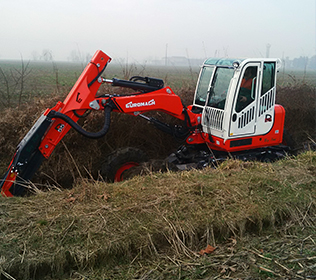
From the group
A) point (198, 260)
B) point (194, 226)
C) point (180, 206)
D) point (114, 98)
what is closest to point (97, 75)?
point (114, 98)

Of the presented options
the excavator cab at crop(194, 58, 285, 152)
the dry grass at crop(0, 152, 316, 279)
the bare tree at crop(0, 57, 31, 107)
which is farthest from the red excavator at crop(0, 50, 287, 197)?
the bare tree at crop(0, 57, 31, 107)

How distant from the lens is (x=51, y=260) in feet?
10.7

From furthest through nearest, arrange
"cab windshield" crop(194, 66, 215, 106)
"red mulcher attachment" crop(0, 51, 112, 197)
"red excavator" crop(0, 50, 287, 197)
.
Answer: "cab windshield" crop(194, 66, 215, 106) → "red excavator" crop(0, 50, 287, 197) → "red mulcher attachment" crop(0, 51, 112, 197)

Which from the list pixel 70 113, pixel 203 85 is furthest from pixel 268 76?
pixel 70 113

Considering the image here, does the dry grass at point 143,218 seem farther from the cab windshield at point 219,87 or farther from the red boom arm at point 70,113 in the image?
the cab windshield at point 219,87

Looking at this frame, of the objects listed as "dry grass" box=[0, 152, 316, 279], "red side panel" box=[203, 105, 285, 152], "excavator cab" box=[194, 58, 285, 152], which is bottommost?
"dry grass" box=[0, 152, 316, 279]

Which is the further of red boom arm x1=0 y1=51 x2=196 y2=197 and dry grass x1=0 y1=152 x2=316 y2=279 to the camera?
red boom arm x1=0 y1=51 x2=196 y2=197

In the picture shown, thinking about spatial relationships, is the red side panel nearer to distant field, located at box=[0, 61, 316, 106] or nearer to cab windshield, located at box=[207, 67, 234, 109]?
cab windshield, located at box=[207, 67, 234, 109]

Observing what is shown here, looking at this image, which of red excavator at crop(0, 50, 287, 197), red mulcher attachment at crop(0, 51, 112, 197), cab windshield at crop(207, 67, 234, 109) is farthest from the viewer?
cab windshield at crop(207, 67, 234, 109)

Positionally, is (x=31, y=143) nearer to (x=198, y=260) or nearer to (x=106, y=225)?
(x=106, y=225)

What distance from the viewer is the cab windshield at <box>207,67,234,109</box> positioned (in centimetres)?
674

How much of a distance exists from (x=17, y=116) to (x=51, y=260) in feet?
18.3

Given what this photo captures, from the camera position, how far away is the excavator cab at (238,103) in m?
6.60

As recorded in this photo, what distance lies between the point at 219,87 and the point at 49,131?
11.7 feet
